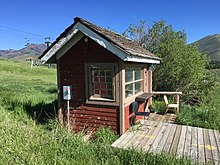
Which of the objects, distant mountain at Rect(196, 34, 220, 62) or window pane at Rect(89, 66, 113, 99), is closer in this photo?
window pane at Rect(89, 66, 113, 99)

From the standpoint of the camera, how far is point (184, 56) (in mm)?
11680

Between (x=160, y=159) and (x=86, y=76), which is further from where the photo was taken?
(x=86, y=76)

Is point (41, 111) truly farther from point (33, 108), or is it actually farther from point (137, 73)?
point (137, 73)

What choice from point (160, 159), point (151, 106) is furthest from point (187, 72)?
point (160, 159)

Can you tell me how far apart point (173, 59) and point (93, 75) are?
24.1 feet

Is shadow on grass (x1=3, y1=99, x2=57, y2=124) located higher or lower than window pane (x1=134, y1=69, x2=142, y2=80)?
lower

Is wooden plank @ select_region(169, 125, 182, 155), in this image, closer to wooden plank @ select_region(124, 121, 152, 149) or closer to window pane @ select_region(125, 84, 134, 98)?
wooden plank @ select_region(124, 121, 152, 149)

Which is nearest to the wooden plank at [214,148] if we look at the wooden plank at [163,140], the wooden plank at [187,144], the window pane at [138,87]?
the wooden plank at [187,144]

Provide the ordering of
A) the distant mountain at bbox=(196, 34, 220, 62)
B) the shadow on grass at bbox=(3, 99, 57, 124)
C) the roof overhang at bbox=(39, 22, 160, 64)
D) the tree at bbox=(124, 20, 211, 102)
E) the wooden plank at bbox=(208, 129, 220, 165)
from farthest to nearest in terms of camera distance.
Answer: the distant mountain at bbox=(196, 34, 220, 62) → the tree at bbox=(124, 20, 211, 102) → the shadow on grass at bbox=(3, 99, 57, 124) → the roof overhang at bbox=(39, 22, 160, 64) → the wooden plank at bbox=(208, 129, 220, 165)

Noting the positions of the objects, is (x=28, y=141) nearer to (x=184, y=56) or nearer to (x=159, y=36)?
(x=184, y=56)

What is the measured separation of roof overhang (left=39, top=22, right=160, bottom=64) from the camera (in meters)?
5.04

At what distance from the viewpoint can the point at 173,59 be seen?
453 inches

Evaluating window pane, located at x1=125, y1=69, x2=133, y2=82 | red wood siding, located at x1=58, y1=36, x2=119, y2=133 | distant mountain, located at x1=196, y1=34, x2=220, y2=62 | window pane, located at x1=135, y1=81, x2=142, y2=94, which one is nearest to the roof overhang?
red wood siding, located at x1=58, y1=36, x2=119, y2=133

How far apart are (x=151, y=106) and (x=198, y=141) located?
13.5 ft
